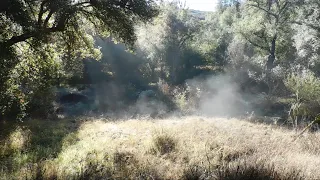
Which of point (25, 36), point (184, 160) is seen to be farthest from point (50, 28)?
point (184, 160)

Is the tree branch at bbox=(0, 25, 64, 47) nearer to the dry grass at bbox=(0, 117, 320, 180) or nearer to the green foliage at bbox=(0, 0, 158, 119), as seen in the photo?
the green foliage at bbox=(0, 0, 158, 119)

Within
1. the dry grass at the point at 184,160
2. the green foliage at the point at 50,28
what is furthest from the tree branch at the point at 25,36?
the dry grass at the point at 184,160

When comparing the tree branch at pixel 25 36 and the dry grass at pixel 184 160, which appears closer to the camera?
the dry grass at pixel 184 160

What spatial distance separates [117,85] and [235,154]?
29147mm

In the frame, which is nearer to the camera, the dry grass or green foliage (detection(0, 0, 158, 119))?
the dry grass

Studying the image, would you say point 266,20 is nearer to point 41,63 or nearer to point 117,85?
point 117,85

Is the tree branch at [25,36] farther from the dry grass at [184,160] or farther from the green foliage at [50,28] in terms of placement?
the dry grass at [184,160]

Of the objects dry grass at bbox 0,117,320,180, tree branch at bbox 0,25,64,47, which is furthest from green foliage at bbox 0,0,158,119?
dry grass at bbox 0,117,320,180

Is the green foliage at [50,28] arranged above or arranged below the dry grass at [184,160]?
above

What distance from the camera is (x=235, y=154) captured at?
7.22 metres

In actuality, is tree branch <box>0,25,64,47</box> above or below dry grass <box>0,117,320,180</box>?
above

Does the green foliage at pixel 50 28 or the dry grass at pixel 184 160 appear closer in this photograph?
the dry grass at pixel 184 160

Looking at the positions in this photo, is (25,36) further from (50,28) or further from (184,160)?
(184,160)

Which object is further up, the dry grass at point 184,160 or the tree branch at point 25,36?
the tree branch at point 25,36
